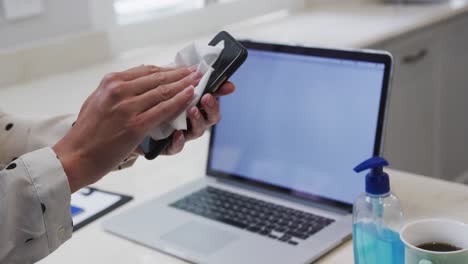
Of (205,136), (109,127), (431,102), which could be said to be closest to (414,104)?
(431,102)

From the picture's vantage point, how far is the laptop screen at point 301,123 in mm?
1137

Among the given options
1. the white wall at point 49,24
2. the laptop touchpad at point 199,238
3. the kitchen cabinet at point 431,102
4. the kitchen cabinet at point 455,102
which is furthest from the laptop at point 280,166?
the kitchen cabinet at point 455,102

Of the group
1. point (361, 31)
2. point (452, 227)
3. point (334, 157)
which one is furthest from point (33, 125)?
point (361, 31)

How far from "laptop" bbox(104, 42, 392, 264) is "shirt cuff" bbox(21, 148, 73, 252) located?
0.25 meters

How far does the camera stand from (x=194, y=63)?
101 centimetres

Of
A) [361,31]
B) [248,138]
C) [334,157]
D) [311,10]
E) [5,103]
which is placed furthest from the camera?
[311,10]

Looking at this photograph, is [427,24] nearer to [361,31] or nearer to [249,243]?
[361,31]

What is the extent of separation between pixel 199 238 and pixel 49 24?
106cm

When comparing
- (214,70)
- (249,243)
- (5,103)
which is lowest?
(249,243)

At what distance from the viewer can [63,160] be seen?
32.5 inches

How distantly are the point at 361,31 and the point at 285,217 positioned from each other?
138cm

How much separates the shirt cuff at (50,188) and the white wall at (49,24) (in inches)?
42.2

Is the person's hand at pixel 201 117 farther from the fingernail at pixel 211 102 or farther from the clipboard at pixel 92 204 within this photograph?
the clipboard at pixel 92 204

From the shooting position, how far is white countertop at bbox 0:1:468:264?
1.09 m
